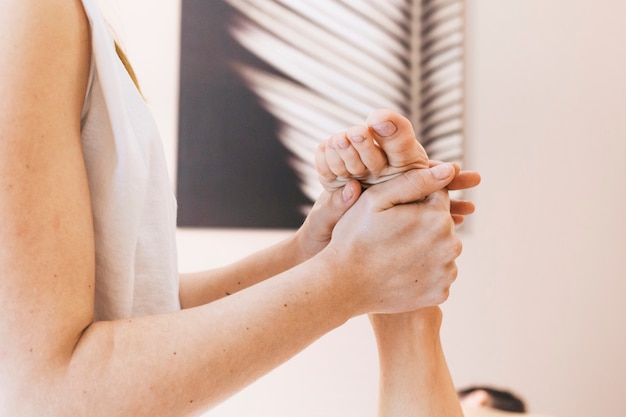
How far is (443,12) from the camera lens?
5.18ft

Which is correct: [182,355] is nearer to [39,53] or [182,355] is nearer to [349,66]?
[39,53]

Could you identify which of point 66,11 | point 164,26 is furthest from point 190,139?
point 66,11

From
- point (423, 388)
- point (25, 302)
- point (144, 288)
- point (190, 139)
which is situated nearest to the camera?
point (25, 302)

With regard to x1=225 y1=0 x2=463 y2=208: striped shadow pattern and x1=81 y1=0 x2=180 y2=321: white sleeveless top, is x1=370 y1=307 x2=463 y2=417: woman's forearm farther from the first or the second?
x1=225 y1=0 x2=463 y2=208: striped shadow pattern

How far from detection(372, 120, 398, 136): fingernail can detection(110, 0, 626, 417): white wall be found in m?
1.04

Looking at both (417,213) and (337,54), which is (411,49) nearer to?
(337,54)

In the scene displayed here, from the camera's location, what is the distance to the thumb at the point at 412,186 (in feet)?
2.31

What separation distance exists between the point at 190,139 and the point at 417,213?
0.89m

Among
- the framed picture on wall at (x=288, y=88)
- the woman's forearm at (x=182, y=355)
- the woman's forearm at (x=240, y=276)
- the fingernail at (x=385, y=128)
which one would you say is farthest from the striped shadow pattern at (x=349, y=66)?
the woman's forearm at (x=182, y=355)

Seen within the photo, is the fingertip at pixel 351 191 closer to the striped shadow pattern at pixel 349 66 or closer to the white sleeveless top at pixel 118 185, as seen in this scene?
the white sleeveless top at pixel 118 185

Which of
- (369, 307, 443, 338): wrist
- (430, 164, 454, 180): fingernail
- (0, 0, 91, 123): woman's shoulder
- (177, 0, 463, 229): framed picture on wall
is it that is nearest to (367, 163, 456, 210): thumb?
(430, 164, 454, 180): fingernail

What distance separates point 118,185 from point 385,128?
1.07 feet

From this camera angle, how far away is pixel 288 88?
1.47m

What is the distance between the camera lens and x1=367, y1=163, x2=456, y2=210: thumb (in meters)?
0.70
